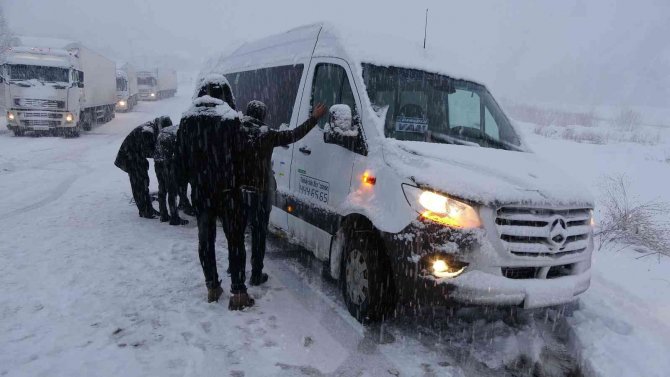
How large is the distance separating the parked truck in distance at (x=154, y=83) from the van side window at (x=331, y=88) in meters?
39.8

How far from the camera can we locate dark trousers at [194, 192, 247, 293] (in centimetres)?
397

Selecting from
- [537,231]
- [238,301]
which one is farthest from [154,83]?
[537,231]

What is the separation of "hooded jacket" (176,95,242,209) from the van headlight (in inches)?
60.0

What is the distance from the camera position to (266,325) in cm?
380

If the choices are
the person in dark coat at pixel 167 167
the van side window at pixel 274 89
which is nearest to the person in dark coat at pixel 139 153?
the person in dark coat at pixel 167 167

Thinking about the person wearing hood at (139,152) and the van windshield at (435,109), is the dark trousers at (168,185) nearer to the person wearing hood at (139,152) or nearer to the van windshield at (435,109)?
the person wearing hood at (139,152)

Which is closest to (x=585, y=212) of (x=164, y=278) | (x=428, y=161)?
(x=428, y=161)

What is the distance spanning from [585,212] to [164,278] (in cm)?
385

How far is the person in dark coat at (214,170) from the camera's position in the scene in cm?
377

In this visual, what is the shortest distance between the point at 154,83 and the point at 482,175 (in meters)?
42.1

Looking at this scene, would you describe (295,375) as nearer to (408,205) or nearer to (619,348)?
(408,205)

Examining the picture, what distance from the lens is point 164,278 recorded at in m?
4.69

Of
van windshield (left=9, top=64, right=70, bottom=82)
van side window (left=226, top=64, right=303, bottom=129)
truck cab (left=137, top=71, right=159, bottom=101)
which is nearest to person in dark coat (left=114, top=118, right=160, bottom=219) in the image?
van side window (left=226, top=64, right=303, bottom=129)

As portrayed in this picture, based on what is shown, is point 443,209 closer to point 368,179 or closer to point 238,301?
point 368,179
